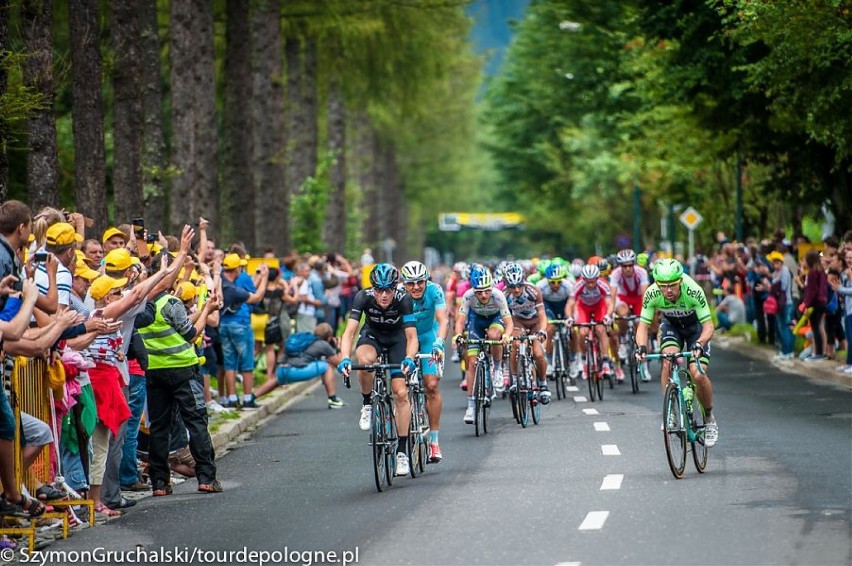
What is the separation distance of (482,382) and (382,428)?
4352mm

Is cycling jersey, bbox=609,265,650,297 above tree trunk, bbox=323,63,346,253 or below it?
below

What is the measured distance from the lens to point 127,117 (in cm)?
2120

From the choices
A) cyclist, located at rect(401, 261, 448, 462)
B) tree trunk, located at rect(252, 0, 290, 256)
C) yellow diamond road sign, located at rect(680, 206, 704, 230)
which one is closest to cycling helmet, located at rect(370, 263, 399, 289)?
cyclist, located at rect(401, 261, 448, 462)

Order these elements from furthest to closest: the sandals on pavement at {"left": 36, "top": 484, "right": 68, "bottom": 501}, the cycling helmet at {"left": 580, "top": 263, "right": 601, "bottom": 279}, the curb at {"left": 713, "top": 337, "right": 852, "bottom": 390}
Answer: the curb at {"left": 713, "top": 337, "right": 852, "bottom": 390}
the cycling helmet at {"left": 580, "top": 263, "right": 601, "bottom": 279}
the sandals on pavement at {"left": 36, "top": 484, "right": 68, "bottom": 501}

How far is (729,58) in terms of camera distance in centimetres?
Result: 2741

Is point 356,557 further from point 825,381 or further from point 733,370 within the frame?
point 733,370

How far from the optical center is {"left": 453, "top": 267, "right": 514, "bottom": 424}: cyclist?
17547 millimetres

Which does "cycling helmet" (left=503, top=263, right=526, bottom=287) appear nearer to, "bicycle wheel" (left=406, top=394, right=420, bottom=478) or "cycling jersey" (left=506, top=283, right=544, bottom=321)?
"cycling jersey" (left=506, top=283, right=544, bottom=321)

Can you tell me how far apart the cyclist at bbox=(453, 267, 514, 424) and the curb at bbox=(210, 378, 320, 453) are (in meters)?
2.54

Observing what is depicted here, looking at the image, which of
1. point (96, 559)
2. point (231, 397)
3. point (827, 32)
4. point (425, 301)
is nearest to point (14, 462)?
point (96, 559)

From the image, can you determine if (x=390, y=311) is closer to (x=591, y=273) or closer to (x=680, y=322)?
(x=680, y=322)

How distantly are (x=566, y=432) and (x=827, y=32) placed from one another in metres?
7.05

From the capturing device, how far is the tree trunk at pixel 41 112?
1673cm

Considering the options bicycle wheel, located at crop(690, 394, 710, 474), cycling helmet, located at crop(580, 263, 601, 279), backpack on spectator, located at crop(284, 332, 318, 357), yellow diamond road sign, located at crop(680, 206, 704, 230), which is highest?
yellow diamond road sign, located at crop(680, 206, 704, 230)
